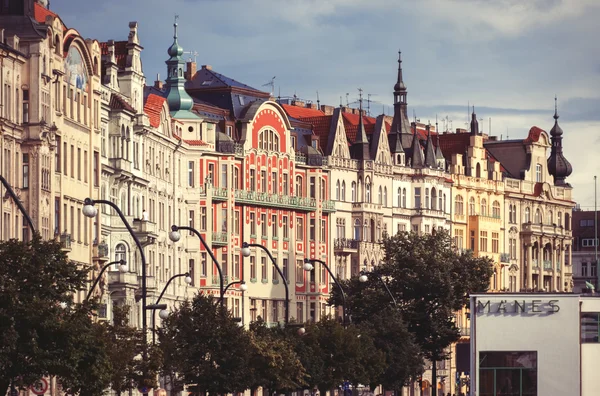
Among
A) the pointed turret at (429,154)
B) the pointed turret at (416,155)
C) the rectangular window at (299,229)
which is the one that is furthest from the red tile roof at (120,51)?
the pointed turret at (429,154)

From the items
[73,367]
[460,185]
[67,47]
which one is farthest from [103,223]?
[460,185]

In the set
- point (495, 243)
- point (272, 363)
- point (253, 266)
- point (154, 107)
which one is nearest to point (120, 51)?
point (154, 107)

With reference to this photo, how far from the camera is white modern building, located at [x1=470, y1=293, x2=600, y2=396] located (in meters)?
109

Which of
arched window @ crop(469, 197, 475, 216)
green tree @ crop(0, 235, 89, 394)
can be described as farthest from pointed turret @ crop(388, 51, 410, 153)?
green tree @ crop(0, 235, 89, 394)

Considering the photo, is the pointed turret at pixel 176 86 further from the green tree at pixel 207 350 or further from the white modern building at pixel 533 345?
the green tree at pixel 207 350

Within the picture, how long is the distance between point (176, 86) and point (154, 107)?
11453 mm

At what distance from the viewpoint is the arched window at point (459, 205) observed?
617 ft

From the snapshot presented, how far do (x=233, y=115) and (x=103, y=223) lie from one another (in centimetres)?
3640

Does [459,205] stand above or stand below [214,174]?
below

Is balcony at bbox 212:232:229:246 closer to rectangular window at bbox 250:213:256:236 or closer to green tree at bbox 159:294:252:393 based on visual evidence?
rectangular window at bbox 250:213:256:236

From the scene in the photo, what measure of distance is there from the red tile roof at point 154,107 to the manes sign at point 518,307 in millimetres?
33081

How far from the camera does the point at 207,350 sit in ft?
309

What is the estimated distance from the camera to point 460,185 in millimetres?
188375

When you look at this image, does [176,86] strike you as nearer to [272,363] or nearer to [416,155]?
[416,155]
